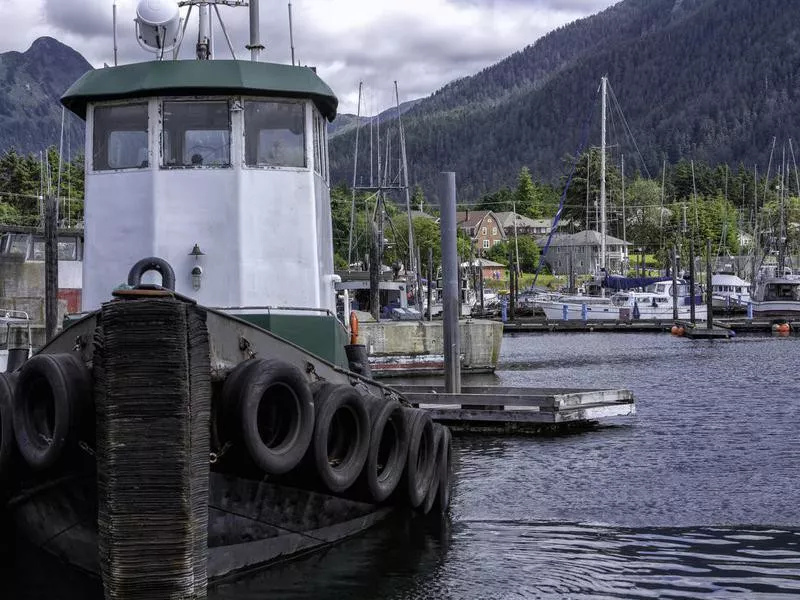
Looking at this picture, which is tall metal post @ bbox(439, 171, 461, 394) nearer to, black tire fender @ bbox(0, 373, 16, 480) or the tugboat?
the tugboat

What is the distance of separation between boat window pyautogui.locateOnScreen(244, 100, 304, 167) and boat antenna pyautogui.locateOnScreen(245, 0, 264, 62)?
2455mm

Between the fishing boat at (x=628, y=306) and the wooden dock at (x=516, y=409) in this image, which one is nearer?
the wooden dock at (x=516, y=409)

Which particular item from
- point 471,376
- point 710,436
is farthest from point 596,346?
point 710,436

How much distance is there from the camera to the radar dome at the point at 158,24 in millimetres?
13484

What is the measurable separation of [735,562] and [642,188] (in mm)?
141802

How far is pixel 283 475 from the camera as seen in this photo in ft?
38.8

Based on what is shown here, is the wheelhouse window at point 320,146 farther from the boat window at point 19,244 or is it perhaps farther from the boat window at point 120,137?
the boat window at point 19,244

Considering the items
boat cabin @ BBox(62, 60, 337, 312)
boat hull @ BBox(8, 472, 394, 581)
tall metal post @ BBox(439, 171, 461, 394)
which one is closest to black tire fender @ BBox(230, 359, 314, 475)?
boat hull @ BBox(8, 472, 394, 581)

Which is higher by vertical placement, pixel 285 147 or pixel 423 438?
pixel 285 147

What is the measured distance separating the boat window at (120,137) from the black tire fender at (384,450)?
383 centimetres

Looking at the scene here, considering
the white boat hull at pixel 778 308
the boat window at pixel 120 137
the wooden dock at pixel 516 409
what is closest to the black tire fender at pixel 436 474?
the boat window at pixel 120 137

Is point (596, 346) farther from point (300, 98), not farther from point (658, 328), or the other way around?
point (300, 98)

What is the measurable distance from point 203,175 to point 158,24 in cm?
200

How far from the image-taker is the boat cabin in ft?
42.5
